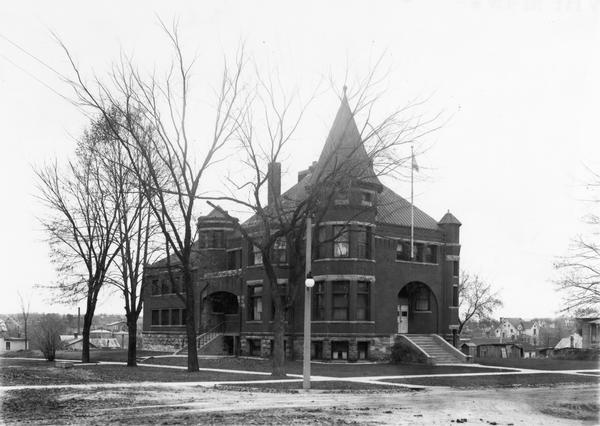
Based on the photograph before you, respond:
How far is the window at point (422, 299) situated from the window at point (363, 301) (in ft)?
18.6

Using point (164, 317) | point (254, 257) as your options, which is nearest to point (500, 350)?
point (164, 317)

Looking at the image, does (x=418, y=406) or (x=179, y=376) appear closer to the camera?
(x=418, y=406)

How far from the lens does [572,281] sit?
80.1ft

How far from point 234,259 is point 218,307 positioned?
462 centimetres

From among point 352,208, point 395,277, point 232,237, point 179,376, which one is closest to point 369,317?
point 395,277

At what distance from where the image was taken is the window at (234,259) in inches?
1967

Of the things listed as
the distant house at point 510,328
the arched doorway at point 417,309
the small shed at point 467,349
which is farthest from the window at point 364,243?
the distant house at point 510,328

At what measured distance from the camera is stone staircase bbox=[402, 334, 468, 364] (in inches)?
1614

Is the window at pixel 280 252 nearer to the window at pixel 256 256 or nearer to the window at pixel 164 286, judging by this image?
the window at pixel 256 256

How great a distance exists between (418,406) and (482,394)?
5337 millimetres

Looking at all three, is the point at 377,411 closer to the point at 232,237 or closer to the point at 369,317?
the point at 369,317

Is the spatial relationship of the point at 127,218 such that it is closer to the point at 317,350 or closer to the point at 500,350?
the point at 317,350

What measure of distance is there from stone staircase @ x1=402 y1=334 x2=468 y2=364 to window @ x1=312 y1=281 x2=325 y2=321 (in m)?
5.01

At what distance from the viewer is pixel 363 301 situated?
136ft
